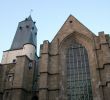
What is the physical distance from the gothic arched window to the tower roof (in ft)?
25.2

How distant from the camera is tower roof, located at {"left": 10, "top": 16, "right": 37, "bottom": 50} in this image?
2608 cm

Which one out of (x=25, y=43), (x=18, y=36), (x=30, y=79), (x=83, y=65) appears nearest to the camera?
(x=83, y=65)

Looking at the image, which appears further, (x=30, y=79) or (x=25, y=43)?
(x=25, y=43)

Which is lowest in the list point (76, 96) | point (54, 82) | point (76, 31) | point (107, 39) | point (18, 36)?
point (76, 96)

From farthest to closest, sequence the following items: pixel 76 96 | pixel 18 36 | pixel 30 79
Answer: pixel 18 36 → pixel 30 79 → pixel 76 96

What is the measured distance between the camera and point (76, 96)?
16.6 m

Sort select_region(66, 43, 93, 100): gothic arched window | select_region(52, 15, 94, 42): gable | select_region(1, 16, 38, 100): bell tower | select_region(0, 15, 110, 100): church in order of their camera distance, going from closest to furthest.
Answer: select_region(0, 15, 110, 100): church < select_region(66, 43, 93, 100): gothic arched window < select_region(1, 16, 38, 100): bell tower < select_region(52, 15, 94, 42): gable

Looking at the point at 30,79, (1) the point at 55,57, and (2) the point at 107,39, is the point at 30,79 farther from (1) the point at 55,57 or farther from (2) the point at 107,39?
(2) the point at 107,39

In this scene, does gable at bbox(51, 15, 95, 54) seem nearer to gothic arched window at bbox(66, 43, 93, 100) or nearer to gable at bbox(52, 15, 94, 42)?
gable at bbox(52, 15, 94, 42)

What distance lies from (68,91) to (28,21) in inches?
594

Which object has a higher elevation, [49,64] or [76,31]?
[76,31]

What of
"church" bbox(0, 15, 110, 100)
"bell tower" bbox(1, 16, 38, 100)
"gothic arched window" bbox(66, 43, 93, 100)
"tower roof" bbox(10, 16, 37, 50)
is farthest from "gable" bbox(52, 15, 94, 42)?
"tower roof" bbox(10, 16, 37, 50)

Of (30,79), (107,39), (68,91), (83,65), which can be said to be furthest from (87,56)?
(30,79)

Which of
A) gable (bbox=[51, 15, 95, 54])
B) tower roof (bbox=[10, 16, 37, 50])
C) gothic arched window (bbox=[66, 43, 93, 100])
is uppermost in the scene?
tower roof (bbox=[10, 16, 37, 50])
